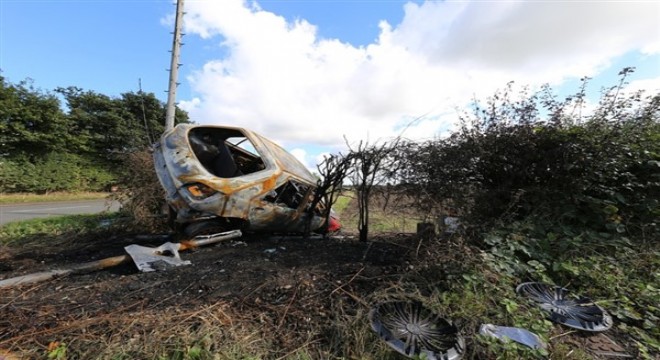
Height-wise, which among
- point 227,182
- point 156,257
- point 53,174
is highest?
point 227,182

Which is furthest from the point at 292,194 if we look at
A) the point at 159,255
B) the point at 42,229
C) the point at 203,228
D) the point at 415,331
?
the point at 42,229

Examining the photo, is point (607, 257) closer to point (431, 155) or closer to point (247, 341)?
point (431, 155)

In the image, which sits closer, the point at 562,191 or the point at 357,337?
the point at 357,337

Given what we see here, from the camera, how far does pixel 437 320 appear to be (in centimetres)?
241

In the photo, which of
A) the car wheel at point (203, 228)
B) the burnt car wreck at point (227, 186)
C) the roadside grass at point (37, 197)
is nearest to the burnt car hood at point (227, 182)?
the burnt car wreck at point (227, 186)

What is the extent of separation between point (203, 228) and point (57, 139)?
1970 cm

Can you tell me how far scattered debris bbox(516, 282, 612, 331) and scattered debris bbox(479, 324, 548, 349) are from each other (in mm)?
467

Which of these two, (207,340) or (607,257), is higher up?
(607,257)

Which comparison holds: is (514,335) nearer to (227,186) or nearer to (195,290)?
(195,290)

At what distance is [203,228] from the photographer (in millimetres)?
4270

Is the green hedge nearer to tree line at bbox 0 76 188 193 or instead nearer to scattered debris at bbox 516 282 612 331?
tree line at bbox 0 76 188 193

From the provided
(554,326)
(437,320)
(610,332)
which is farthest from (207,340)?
(610,332)

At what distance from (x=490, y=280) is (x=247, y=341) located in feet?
6.81

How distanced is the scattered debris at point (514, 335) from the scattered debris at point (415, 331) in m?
0.23
